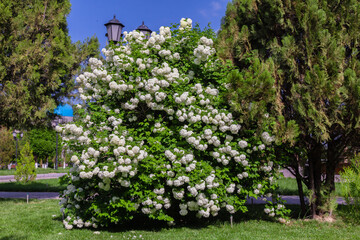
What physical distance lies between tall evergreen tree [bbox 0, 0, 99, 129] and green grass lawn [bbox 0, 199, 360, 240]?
4.37m

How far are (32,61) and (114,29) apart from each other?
3851 millimetres

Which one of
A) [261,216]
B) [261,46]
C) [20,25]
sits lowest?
[261,216]

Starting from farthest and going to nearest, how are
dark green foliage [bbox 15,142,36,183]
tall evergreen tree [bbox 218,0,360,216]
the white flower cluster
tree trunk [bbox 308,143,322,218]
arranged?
dark green foliage [bbox 15,142,36,183], the white flower cluster, tree trunk [bbox 308,143,322,218], tall evergreen tree [bbox 218,0,360,216]

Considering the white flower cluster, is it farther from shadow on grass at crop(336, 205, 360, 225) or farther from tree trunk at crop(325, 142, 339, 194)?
shadow on grass at crop(336, 205, 360, 225)

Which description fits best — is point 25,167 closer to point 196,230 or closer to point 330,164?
point 196,230

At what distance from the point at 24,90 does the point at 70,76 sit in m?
2.27

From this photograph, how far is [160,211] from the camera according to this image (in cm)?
656

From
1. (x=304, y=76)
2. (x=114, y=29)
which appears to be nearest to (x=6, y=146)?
(x=114, y=29)

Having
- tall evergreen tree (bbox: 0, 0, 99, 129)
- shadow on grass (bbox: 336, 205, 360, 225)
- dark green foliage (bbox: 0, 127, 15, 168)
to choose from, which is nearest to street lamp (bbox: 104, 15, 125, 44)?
tall evergreen tree (bbox: 0, 0, 99, 129)

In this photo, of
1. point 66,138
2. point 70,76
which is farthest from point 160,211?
point 70,76

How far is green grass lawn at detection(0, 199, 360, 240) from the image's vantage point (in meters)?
6.28

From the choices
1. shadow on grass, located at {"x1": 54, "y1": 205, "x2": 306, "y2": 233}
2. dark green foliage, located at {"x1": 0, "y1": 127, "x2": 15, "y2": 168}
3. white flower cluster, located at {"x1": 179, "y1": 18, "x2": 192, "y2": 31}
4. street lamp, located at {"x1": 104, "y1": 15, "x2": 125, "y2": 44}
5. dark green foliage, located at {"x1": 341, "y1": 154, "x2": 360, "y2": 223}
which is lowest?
shadow on grass, located at {"x1": 54, "y1": 205, "x2": 306, "y2": 233}

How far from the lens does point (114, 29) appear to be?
9.27 m

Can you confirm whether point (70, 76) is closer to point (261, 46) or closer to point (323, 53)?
point (261, 46)
